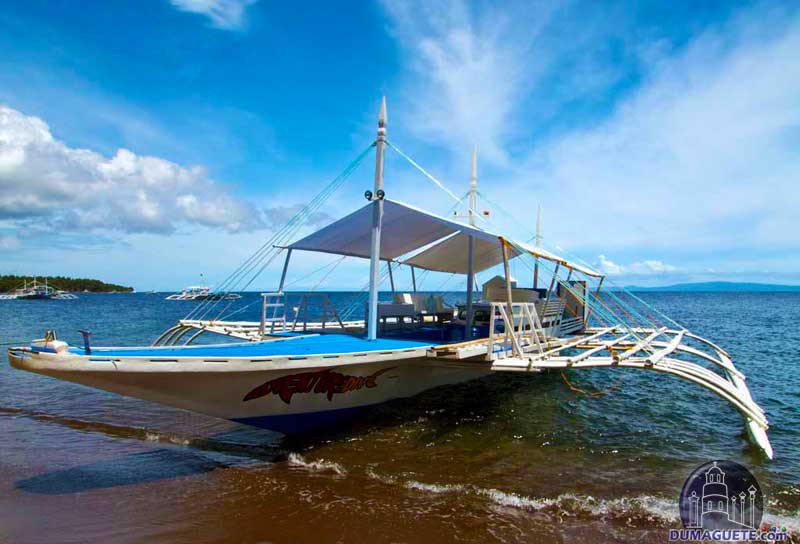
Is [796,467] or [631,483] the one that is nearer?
[631,483]

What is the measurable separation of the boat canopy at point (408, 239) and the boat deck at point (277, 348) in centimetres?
247

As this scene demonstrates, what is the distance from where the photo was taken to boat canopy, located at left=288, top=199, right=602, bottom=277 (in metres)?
9.98

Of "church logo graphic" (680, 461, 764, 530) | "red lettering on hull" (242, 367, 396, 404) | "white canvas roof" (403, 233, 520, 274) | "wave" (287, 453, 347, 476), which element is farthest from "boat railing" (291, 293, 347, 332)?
"church logo graphic" (680, 461, 764, 530)

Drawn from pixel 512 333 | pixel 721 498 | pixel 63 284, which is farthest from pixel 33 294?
pixel 721 498

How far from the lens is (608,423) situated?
10.6m

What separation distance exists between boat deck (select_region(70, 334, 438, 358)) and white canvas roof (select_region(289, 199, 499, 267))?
2.42m

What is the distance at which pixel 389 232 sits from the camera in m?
11.7

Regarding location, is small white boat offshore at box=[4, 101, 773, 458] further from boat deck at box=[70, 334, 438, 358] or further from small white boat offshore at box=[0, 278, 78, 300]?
small white boat offshore at box=[0, 278, 78, 300]

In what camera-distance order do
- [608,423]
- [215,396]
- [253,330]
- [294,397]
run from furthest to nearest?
[253,330]
[608,423]
[294,397]
[215,396]

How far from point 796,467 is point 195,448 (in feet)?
35.7

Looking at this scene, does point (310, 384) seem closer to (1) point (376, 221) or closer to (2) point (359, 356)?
(2) point (359, 356)

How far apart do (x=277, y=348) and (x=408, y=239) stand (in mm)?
5365

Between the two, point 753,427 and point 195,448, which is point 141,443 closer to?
point 195,448

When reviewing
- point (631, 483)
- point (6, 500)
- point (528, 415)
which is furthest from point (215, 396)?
point (528, 415)
